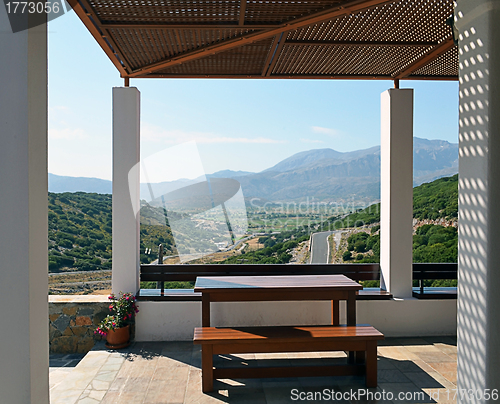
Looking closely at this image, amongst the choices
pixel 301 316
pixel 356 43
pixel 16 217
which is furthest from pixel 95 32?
pixel 301 316

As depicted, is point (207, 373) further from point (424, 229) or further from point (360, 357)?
point (424, 229)

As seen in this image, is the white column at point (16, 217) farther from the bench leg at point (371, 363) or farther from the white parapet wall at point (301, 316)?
the white parapet wall at point (301, 316)

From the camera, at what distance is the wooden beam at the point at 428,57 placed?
3.82 metres

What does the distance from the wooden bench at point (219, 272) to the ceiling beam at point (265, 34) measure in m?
2.31

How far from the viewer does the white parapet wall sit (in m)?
4.56

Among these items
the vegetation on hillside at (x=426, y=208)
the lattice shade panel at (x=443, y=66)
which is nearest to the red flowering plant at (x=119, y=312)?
the lattice shade panel at (x=443, y=66)

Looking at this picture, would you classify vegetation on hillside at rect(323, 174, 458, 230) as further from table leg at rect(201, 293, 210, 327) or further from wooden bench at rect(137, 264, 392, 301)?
table leg at rect(201, 293, 210, 327)

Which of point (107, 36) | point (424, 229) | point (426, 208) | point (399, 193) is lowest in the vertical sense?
point (424, 229)

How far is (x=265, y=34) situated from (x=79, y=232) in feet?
22.4

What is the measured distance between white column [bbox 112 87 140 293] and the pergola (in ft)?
0.04

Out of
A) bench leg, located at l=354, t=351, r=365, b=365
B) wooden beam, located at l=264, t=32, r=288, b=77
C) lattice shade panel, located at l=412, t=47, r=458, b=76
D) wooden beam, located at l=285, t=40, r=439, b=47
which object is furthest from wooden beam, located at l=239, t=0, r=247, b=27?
bench leg, located at l=354, t=351, r=365, b=365

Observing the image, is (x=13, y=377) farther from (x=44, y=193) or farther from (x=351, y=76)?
(x=351, y=76)

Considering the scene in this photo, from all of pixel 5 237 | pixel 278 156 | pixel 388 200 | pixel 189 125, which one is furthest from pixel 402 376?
pixel 189 125

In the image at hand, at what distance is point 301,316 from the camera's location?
471 cm
